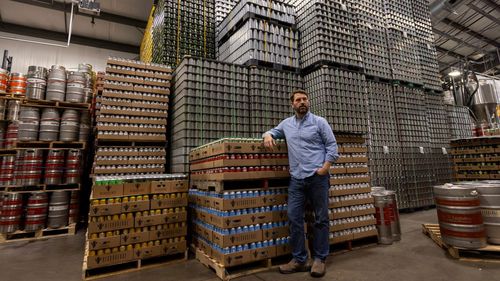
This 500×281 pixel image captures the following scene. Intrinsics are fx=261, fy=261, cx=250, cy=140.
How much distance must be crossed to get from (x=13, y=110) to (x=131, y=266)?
642 cm

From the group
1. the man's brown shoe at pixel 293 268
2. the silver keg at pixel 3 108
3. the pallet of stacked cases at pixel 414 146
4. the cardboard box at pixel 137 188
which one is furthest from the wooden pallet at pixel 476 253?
the silver keg at pixel 3 108

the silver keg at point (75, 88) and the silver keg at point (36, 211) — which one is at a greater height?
the silver keg at point (75, 88)

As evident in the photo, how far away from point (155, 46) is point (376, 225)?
299 inches

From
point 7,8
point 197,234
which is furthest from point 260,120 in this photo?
point 7,8

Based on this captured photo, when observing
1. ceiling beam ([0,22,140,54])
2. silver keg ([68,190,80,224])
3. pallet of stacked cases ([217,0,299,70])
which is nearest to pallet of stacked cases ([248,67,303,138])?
pallet of stacked cases ([217,0,299,70])

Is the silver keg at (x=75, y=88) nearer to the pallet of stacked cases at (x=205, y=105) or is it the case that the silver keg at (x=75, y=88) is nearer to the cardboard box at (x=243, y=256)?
the pallet of stacked cases at (x=205, y=105)

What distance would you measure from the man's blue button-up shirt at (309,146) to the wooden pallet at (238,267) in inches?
50.8

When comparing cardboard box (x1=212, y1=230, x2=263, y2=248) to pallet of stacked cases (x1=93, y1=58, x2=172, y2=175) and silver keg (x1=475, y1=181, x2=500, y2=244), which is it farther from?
silver keg (x1=475, y1=181, x2=500, y2=244)

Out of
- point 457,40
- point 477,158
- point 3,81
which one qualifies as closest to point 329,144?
point 477,158

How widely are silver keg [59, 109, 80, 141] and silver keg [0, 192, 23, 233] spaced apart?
1591 millimetres

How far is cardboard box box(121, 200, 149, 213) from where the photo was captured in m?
3.76

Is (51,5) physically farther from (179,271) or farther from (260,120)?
(179,271)

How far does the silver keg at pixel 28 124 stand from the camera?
6.20 meters

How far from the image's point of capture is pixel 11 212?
578cm
